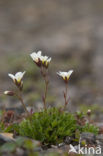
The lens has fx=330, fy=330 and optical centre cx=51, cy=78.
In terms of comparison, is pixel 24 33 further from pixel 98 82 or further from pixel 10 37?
pixel 98 82

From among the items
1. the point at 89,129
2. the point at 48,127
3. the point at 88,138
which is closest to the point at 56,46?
the point at 89,129

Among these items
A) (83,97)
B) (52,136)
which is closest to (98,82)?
(83,97)

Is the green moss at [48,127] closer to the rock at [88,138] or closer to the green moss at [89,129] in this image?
the rock at [88,138]

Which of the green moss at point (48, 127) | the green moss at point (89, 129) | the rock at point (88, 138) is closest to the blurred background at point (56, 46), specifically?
the green moss at point (89, 129)

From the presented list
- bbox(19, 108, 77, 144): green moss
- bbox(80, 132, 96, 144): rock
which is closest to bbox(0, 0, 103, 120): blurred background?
bbox(80, 132, 96, 144): rock

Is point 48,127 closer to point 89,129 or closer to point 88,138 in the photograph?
point 88,138

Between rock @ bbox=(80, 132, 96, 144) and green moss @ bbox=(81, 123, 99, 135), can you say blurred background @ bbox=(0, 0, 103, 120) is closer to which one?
green moss @ bbox=(81, 123, 99, 135)
